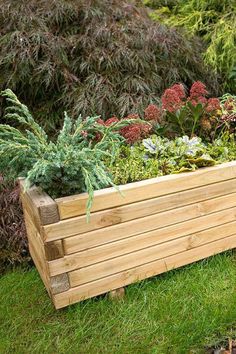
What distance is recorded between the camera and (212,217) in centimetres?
167

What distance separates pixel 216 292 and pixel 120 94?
1.40 m

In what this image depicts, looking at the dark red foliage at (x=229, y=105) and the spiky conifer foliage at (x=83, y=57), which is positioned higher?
the spiky conifer foliage at (x=83, y=57)

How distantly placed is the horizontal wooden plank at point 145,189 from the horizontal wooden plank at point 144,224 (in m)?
0.09

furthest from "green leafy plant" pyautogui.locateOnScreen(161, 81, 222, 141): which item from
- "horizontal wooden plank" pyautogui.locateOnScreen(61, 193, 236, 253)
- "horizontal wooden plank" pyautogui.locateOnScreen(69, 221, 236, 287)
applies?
Answer: "horizontal wooden plank" pyautogui.locateOnScreen(69, 221, 236, 287)

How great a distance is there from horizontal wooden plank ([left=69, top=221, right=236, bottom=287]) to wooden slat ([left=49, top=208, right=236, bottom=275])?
0.08ft

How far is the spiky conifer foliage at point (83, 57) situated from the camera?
229cm

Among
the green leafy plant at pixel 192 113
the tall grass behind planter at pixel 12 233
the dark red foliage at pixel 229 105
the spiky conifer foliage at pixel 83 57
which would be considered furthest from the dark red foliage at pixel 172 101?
the tall grass behind planter at pixel 12 233

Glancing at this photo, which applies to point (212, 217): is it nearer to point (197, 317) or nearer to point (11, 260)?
point (197, 317)

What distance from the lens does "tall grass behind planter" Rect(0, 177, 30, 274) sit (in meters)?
1.84

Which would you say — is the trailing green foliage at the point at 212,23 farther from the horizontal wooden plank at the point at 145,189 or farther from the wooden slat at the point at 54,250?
the wooden slat at the point at 54,250

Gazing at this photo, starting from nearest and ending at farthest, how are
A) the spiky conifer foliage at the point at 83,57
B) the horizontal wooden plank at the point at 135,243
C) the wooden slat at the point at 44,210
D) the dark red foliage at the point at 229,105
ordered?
the wooden slat at the point at 44,210 < the horizontal wooden plank at the point at 135,243 < the dark red foliage at the point at 229,105 < the spiky conifer foliage at the point at 83,57

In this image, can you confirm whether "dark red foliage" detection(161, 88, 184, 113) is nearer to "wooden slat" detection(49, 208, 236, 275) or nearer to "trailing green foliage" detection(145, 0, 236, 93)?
"wooden slat" detection(49, 208, 236, 275)

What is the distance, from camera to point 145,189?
1.44 meters

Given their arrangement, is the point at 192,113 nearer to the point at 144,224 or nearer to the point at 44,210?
the point at 144,224
